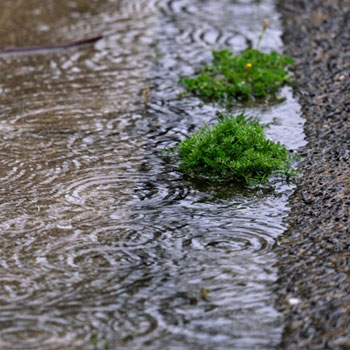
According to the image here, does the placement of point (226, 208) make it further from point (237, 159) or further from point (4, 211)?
point (4, 211)

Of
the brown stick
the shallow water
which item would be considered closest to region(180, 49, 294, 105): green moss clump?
the shallow water

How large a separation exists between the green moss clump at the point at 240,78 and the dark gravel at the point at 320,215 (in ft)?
0.86

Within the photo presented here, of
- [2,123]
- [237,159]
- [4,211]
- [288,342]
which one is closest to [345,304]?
[288,342]

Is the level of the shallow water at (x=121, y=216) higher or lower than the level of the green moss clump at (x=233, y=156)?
lower

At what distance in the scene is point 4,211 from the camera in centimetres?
418

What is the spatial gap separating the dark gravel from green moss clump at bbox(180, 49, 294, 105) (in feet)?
0.86

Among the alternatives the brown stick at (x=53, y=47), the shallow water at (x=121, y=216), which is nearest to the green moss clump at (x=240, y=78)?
the shallow water at (x=121, y=216)

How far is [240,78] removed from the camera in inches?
242

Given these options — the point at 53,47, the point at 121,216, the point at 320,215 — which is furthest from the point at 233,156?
the point at 53,47

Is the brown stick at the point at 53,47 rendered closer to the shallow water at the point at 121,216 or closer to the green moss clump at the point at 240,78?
the shallow water at the point at 121,216

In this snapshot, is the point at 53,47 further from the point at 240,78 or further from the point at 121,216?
the point at 121,216

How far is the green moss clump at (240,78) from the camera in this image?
6004 millimetres

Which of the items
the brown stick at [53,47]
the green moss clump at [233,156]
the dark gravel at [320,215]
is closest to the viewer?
the dark gravel at [320,215]

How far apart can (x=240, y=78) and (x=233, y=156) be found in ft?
5.65
